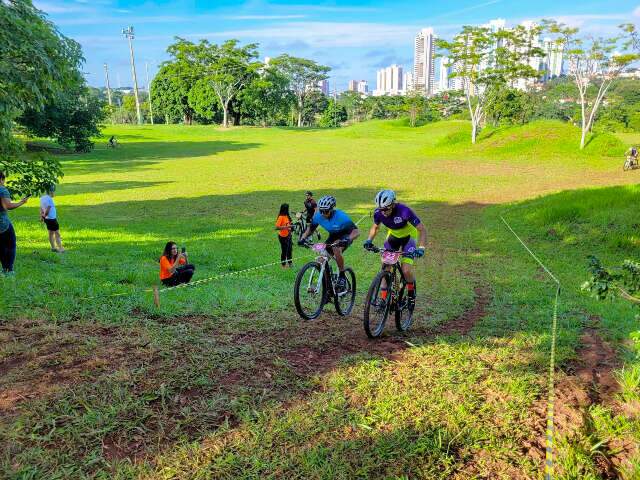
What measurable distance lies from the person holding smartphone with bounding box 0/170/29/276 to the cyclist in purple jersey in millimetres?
6056

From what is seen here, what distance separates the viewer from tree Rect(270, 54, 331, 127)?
88.3 meters

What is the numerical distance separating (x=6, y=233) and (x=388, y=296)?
6596mm

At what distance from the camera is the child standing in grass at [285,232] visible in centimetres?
1055

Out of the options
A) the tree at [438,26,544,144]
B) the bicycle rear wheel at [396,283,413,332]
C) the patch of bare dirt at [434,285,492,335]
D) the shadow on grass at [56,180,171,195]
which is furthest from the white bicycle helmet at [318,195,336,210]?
the tree at [438,26,544,144]

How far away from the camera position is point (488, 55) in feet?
137

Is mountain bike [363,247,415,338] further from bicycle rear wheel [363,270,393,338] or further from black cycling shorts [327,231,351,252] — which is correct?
black cycling shorts [327,231,351,252]

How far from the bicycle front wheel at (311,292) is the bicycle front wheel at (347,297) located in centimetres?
31

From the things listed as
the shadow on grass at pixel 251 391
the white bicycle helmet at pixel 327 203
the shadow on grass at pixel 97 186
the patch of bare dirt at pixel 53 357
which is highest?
the white bicycle helmet at pixel 327 203

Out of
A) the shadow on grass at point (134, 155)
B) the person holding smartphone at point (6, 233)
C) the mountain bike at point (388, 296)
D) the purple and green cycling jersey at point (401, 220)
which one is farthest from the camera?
the shadow on grass at point (134, 155)

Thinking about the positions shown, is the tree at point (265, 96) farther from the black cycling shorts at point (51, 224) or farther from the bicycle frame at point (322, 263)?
the bicycle frame at point (322, 263)

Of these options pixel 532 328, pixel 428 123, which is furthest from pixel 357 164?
pixel 428 123

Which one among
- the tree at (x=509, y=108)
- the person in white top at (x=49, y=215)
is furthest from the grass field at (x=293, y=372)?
the tree at (x=509, y=108)

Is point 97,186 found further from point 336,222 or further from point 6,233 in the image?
point 336,222

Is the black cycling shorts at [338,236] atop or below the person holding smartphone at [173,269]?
atop
